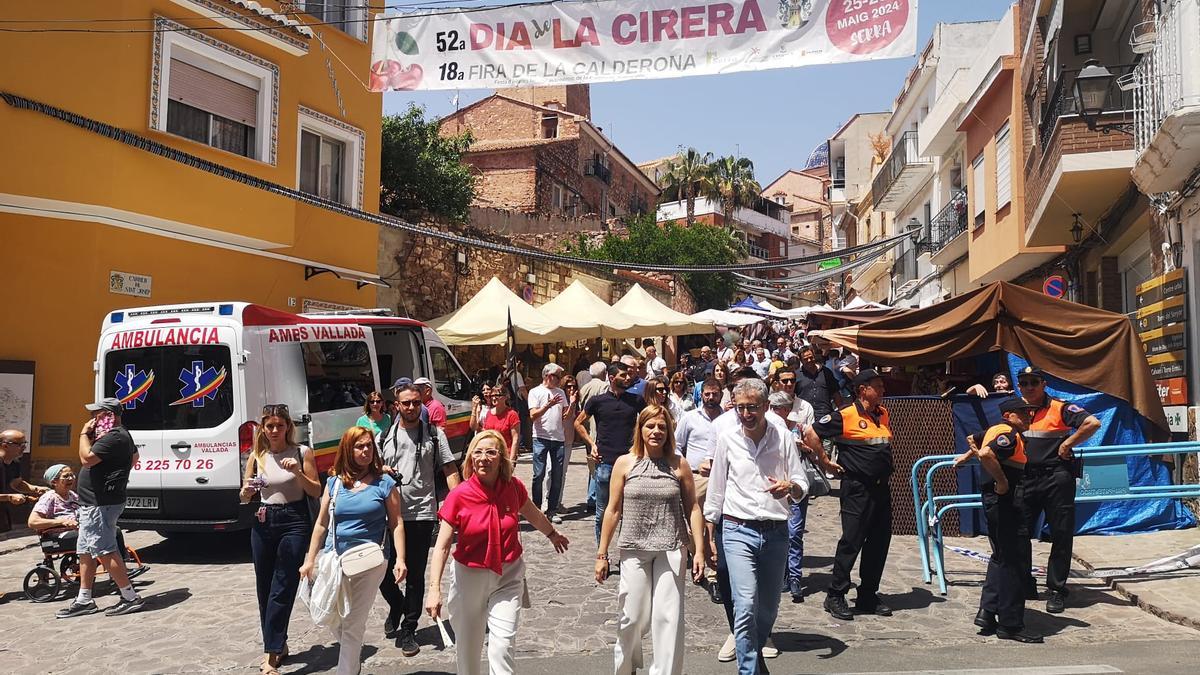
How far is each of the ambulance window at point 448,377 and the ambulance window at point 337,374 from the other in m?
1.96

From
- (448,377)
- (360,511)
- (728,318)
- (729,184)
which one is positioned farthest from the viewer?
(729,184)

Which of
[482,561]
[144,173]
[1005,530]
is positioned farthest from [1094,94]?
[144,173]

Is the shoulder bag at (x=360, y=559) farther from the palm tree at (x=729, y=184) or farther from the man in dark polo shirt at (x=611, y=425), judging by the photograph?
the palm tree at (x=729, y=184)

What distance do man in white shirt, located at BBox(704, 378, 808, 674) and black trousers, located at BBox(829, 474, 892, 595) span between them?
4.87 ft

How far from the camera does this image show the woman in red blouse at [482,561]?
446 centimetres

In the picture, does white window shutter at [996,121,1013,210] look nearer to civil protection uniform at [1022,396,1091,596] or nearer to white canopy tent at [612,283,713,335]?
white canopy tent at [612,283,713,335]

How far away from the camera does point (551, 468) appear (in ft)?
33.5

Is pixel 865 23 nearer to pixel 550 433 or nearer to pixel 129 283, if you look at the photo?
pixel 550 433

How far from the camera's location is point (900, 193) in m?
29.9

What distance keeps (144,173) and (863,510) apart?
32.3 ft

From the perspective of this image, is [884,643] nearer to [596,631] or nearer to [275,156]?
[596,631]

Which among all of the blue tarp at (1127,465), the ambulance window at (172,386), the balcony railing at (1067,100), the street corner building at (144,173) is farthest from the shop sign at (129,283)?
the balcony railing at (1067,100)

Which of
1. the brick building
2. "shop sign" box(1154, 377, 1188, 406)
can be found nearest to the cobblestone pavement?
"shop sign" box(1154, 377, 1188, 406)

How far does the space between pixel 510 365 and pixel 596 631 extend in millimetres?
8944
